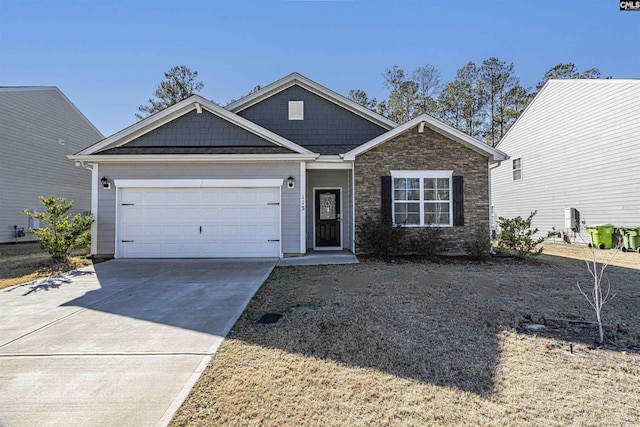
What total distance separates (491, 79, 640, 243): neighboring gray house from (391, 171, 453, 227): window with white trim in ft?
16.4

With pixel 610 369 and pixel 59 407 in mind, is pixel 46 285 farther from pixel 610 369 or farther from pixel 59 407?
pixel 610 369

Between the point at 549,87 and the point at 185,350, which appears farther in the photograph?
the point at 549,87

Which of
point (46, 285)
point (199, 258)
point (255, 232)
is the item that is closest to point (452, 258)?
point (255, 232)

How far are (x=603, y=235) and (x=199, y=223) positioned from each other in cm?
1463

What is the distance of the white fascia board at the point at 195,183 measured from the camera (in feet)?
30.4

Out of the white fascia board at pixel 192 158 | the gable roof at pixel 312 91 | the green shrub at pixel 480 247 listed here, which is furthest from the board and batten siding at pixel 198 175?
the green shrub at pixel 480 247

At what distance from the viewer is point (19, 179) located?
47.0 ft

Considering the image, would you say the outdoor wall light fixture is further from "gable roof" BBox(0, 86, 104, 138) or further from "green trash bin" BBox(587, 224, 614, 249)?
"green trash bin" BBox(587, 224, 614, 249)

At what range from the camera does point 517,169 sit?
57.3 feet

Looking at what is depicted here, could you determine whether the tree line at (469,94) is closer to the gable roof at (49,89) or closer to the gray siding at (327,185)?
the gable roof at (49,89)

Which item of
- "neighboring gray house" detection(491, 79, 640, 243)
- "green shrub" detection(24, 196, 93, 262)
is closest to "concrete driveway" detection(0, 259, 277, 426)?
"green shrub" detection(24, 196, 93, 262)

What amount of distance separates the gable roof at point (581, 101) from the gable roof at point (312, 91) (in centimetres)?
860

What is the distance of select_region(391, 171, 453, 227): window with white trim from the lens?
9.73m

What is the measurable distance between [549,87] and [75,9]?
751 inches
